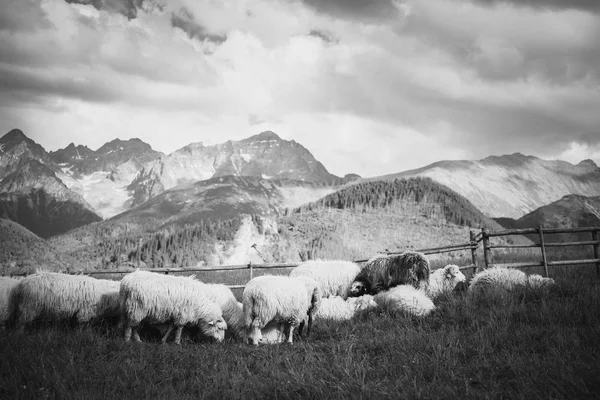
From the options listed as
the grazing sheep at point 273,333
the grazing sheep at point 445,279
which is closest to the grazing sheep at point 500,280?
the grazing sheep at point 445,279

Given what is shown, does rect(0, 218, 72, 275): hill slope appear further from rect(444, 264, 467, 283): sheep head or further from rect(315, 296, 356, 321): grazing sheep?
rect(444, 264, 467, 283): sheep head

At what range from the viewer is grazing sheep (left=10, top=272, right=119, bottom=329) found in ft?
29.9

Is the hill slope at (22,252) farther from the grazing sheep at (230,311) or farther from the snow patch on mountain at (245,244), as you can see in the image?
the snow patch on mountain at (245,244)

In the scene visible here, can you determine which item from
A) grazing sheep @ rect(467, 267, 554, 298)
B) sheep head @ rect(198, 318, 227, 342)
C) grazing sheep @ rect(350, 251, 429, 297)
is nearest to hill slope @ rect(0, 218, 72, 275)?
sheep head @ rect(198, 318, 227, 342)

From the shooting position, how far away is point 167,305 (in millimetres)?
9164

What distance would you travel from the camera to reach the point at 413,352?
245 inches

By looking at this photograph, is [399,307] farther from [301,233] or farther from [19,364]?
[301,233]

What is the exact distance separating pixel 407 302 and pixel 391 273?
345 centimetres

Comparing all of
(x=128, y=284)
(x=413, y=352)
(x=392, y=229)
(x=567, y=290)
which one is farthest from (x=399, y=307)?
(x=392, y=229)

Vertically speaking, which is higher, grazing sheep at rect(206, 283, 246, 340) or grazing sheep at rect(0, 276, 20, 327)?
grazing sheep at rect(0, 276, 20, 327)

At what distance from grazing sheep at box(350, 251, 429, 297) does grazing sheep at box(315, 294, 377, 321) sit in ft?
4.76

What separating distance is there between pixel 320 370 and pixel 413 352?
59.9 inches

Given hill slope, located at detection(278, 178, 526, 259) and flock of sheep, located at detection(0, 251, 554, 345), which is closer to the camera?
flock of sheep, located at detection(0, 251, 554, 345)

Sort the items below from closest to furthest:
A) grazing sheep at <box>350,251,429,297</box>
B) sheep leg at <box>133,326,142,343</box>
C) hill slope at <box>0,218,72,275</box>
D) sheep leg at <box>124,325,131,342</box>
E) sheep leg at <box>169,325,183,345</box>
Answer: sheep leg at <box>124,325,131,342</box> → sheep leg at <box>133,326,142,343</box> → sheep leg at <box>169,325,183,345</box> → grazing sheep at <box>350,251,429,297</box> → hill slope at <box>0,218,72,275</box>
